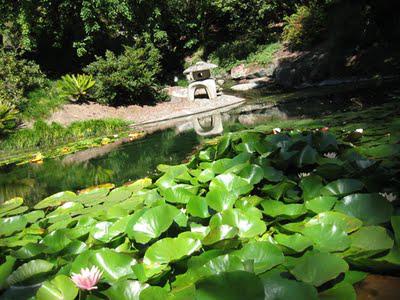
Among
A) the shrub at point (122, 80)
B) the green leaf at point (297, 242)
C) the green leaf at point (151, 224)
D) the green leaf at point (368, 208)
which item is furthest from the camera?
the shrub at point (122, 80)

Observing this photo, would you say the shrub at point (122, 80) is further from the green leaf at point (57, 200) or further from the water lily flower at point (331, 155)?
the water lily flower at point (331, 155)

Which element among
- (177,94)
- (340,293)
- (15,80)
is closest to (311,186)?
(340,293)

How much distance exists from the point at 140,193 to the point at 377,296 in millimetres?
1777

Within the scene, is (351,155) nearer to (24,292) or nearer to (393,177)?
(393,177)

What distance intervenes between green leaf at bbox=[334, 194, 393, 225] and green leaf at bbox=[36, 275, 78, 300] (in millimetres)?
1184

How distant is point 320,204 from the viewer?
1662 mm

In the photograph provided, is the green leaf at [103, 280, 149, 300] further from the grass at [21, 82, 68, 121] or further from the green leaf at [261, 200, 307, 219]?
the grass at [21, 82, 68, 121]

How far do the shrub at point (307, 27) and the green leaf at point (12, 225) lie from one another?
16.4m

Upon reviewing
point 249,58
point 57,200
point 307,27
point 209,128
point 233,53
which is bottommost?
point 209,128

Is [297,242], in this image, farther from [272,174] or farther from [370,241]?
[272,174]

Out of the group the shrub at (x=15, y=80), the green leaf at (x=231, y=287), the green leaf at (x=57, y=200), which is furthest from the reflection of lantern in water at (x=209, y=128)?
the shrub at (x=15, y=80)

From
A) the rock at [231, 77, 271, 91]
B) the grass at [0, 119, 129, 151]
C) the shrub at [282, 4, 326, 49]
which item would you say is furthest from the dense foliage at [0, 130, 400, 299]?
the shrub at [282, 4, 326, 49]

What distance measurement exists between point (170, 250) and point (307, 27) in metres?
16.9

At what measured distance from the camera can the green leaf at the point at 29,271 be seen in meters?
1.38
